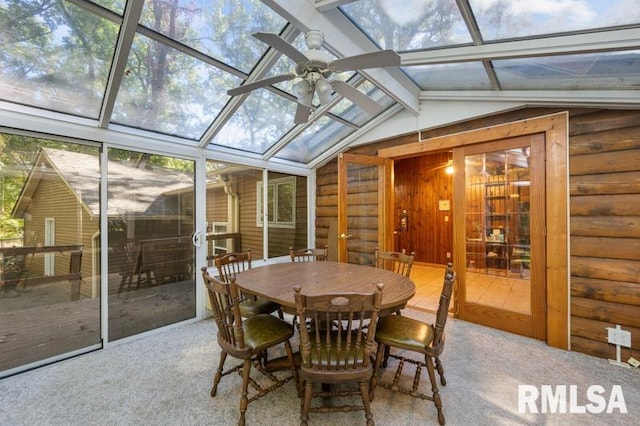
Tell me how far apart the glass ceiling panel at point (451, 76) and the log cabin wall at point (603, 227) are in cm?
83

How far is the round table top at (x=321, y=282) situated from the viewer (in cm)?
190

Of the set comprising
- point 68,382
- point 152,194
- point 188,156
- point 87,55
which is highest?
point 87,55

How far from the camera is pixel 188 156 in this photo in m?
3.52

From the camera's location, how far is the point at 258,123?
355cm

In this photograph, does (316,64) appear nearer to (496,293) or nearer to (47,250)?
(47,250)

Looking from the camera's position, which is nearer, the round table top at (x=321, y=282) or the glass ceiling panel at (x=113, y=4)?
the glass ceiling panel at (x=113, y=4)

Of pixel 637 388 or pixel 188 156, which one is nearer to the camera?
pixel 637 388

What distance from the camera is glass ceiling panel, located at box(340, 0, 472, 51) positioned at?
6.68ft

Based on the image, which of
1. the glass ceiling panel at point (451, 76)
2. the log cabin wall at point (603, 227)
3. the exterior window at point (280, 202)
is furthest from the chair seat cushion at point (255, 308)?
the log cabin wall at point (603, 227)

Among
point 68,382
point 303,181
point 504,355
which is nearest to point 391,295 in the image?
point 504,355

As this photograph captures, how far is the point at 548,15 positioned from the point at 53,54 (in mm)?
3653

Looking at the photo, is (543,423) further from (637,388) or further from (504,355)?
(637,388)

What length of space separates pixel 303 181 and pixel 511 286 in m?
3.70

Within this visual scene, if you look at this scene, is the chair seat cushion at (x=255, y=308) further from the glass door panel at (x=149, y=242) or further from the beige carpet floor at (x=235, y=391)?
the glass door panel at (x=149, y=242)
